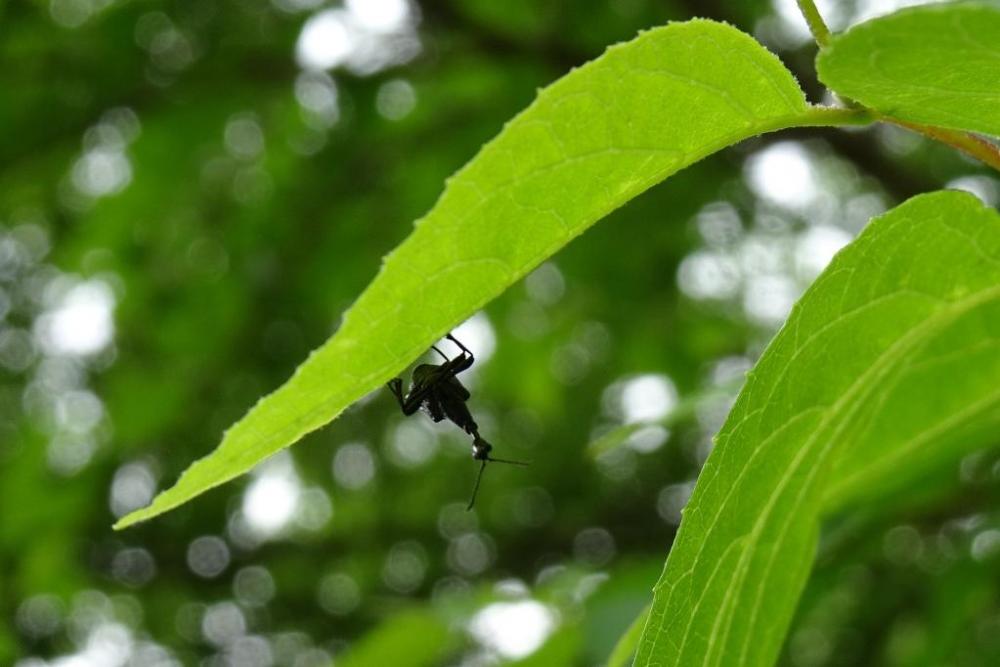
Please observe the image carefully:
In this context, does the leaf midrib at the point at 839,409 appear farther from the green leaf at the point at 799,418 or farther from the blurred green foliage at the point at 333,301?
the blurred green foliage at the point at 333,301

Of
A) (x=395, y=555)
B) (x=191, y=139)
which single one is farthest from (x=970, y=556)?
(x=395, y=555)

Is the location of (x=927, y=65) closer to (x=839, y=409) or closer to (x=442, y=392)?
(x=839, y=409)

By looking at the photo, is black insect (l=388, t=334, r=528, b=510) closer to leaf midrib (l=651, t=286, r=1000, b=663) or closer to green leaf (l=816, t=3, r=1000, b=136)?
leaf midrib (l=651, t=286, r=1000, b=663)

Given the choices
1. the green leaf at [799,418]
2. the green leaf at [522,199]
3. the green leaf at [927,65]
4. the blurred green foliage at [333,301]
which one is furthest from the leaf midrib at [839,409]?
the blurred green foliage at [333,301]

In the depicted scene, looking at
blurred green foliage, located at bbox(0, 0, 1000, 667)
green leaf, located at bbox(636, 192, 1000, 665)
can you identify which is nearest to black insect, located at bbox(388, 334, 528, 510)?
blurred green foliage, located at bbox(0, 0, 1000, 667)

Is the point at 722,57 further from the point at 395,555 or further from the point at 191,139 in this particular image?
the point at 395,555

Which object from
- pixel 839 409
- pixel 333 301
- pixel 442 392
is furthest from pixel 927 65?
pixel 333 301
